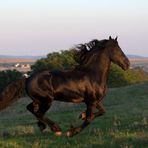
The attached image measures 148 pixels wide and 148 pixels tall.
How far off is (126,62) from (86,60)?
0.94 metres

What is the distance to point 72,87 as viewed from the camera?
1132cm

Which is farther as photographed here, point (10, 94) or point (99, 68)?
point (10, 94)

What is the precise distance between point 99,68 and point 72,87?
85cm

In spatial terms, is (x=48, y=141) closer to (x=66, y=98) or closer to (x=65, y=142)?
(x=65, y=142)

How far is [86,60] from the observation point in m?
11.9

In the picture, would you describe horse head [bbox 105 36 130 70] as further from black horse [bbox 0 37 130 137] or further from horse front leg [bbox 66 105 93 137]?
horse front leg [bbox 66 105 93 137]

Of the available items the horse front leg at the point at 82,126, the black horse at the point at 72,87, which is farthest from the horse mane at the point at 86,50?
the horse front leg at the point at 82,126

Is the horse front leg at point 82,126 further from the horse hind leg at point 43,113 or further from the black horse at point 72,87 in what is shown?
the horse hind leg at point 43,113

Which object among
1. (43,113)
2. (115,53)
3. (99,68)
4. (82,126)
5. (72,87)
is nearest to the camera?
(82,126)

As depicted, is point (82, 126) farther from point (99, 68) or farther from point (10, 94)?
point (10, 94)

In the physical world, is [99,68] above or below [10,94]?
above

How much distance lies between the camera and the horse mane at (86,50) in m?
11.9

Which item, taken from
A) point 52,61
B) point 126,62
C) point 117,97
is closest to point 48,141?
point 126,62

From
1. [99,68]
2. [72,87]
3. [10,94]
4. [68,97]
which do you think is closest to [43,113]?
[68,97]
